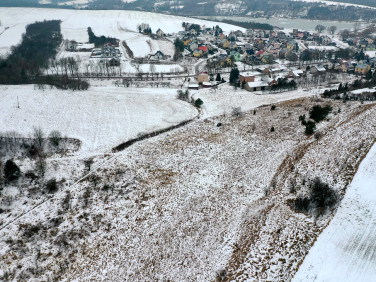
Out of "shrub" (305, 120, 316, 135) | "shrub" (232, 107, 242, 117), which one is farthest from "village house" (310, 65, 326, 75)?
"shrub" (305, 120, 316, 135)

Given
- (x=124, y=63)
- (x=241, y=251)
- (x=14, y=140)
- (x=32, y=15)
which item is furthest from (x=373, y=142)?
(x=32, y=15)

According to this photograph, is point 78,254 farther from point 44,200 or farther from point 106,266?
point 44,200

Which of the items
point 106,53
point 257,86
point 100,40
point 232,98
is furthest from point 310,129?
point 100,40

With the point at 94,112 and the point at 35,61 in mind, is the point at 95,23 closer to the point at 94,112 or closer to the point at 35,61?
the point at 35,61

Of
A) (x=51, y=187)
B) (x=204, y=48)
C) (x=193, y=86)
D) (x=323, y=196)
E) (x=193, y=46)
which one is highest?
(x=193, y=46)

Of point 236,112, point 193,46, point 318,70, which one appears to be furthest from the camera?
point 193,46

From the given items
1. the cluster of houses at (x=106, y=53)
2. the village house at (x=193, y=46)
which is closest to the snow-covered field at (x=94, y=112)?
the cluster of houses at (x=106, y=53)
